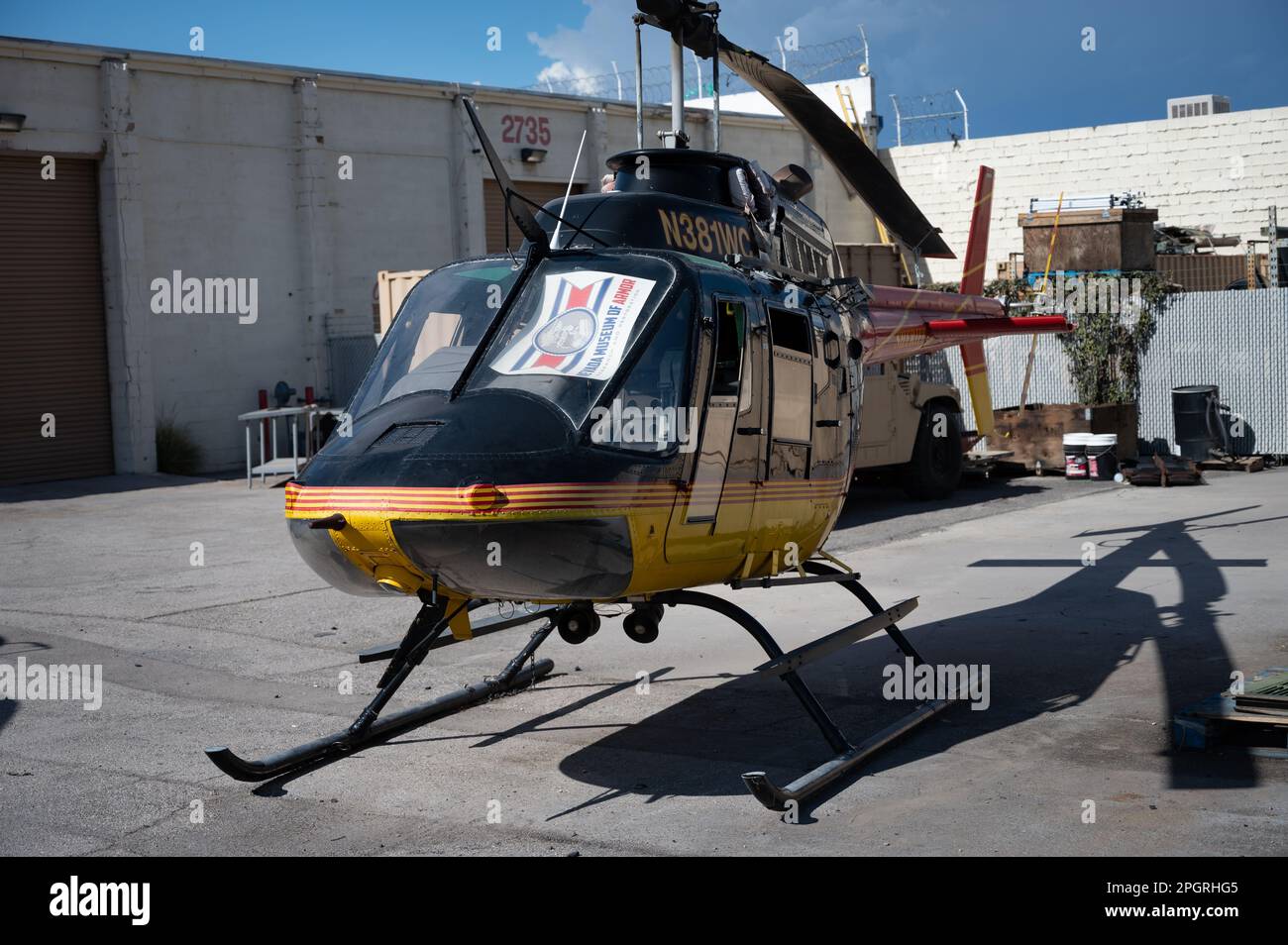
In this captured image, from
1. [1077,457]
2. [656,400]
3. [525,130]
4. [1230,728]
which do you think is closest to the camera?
[656,400]

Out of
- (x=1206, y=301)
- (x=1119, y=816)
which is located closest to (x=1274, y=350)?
(x=1206, y=301)

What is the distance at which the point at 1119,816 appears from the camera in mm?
5742

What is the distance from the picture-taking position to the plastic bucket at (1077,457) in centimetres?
1931

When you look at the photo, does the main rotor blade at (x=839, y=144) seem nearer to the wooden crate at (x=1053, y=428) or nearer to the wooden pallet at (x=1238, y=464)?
the wooden crate at (x=1053, y=428)

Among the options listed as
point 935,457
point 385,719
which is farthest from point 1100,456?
point 385,719

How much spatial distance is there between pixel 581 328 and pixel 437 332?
2.90 ft

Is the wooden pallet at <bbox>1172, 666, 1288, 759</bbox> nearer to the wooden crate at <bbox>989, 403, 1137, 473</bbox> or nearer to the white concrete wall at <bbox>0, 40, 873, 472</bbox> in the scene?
the wooden crate at <bbox>989, 403, 1137, 473</bbox>

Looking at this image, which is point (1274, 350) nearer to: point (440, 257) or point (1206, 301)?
point (1206, 301)

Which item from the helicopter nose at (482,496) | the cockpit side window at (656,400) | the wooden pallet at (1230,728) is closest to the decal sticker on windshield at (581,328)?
the cockpit side window at (656,400)

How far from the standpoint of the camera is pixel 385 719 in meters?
7.51

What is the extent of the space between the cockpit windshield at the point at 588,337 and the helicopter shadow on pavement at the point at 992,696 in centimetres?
201

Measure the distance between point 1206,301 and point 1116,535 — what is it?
349 inches

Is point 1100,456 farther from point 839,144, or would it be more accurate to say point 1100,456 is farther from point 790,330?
point 790,330

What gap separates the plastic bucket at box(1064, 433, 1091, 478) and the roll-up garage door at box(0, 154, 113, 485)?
1622 cm
